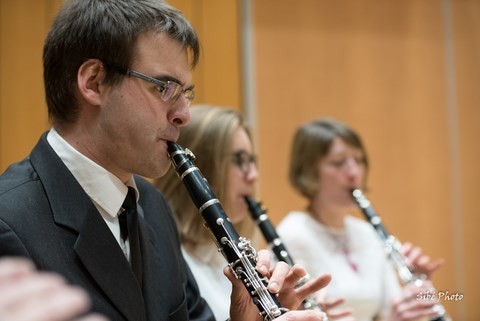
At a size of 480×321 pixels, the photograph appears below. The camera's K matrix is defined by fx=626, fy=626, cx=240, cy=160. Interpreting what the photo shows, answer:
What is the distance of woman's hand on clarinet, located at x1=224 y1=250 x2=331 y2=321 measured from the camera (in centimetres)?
159

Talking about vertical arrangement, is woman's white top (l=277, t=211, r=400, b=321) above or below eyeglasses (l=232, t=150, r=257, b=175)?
below

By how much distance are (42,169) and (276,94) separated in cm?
307

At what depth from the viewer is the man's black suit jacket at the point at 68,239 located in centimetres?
137

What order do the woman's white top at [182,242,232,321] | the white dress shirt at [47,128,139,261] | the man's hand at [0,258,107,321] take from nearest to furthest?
1. the man's hand at [0,258,107,321]
2. the white dress shirt at [47,128,139,261]
3. the woman's white top at [182,242,232,321]

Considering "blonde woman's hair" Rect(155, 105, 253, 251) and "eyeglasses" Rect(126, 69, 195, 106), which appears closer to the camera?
"eyeglasses" Rect(126, 69, 195, 106)

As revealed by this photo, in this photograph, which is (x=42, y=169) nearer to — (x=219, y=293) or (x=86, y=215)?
(x=86, y=215)

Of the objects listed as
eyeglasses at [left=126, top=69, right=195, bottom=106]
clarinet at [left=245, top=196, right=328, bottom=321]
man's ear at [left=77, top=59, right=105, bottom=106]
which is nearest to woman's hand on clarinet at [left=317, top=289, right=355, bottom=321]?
clarinet at [left=245, top=196, right=328, bottom=321]

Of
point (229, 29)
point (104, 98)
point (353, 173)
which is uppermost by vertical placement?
point (229, 29)

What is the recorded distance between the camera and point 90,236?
1.45m

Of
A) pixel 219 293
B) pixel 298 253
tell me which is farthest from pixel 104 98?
pixel 298 253

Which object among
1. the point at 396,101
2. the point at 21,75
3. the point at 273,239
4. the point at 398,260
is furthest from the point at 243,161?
the point at 396,101

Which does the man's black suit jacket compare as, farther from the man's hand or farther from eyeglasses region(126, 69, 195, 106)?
the man's hand

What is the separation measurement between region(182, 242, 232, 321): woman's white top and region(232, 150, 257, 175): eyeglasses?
320 mm

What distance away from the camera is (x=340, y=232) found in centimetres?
317
